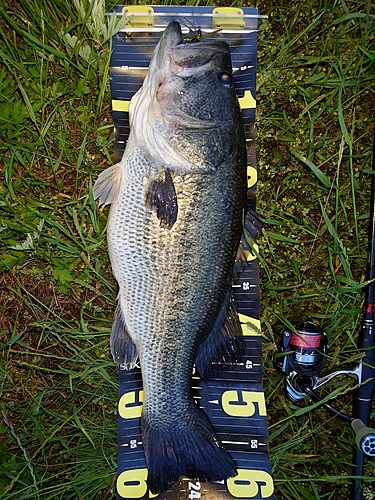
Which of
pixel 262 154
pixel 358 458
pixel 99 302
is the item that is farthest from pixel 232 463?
pixel 262 154

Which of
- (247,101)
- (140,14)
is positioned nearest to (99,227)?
(247,101)

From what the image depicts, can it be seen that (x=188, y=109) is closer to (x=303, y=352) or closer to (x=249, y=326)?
(x=249, y=326)

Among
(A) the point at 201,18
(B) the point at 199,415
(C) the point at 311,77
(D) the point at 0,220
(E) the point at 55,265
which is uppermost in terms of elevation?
(A) the point at 201,18

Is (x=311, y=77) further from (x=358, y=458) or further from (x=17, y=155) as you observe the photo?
(x=358, y=458)

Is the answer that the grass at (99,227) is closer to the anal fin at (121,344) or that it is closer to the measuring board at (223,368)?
the measuring board at (223,368)

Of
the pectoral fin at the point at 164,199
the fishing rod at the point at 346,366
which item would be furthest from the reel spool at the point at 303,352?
the pectoral fin at the point at 164,199

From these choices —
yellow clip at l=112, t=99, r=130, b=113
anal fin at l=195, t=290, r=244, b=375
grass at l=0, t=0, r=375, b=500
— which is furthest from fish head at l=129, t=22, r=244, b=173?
anal fin at l=195, t=290, r=244, b=375
